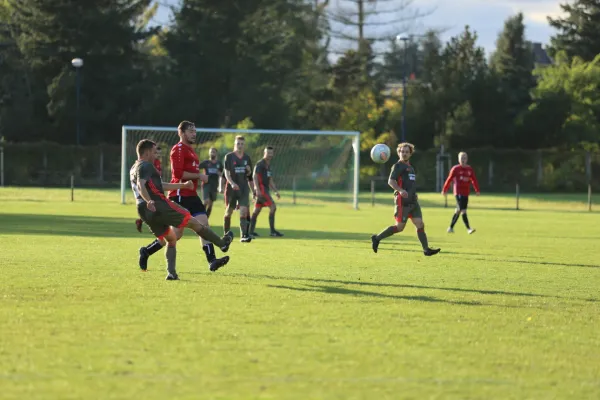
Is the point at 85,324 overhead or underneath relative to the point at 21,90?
underneath

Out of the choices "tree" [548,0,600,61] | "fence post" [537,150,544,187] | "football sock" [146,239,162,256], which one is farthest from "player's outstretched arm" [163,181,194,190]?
"tree" [548,0,600,61]

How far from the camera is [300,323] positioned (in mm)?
9672

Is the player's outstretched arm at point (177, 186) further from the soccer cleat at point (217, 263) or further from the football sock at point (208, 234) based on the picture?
the soccer cleat at point (217, 263)

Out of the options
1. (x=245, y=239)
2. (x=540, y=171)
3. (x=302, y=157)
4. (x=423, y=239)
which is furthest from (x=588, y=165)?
(x=423, y=239)

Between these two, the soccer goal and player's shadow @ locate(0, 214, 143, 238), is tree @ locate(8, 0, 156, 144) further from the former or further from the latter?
player's shadow @ locate(0, 214, 143, 238)

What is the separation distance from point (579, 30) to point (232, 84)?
24501mm

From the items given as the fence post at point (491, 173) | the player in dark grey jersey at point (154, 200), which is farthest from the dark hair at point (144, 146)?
the fence post at point (491, 173)

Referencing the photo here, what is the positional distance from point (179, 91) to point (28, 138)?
1006 cm

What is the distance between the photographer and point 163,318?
978cm

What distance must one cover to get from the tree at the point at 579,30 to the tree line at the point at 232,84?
0.09 m

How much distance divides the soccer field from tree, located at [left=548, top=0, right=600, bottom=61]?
182ft

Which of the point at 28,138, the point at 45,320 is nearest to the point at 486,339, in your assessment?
the point at 45,320

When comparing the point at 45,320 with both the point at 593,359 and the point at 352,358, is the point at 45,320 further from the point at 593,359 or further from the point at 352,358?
the point at 593,359

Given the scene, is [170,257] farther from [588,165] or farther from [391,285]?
[588,165]
